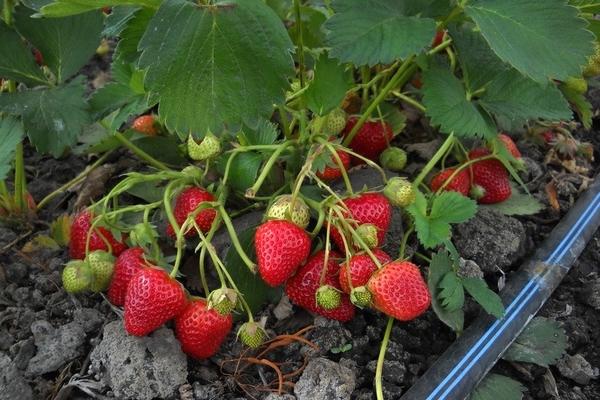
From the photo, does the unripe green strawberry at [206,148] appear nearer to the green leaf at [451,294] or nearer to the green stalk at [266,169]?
the green stalk at [266,169]

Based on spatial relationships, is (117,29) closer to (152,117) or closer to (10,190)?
(152,117)

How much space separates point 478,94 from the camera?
1324 mm

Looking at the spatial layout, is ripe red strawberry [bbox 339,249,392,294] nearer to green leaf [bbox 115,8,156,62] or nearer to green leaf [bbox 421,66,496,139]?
green leaf [bbox 421,66,496,139]

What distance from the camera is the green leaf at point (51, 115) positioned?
1204 millimetres

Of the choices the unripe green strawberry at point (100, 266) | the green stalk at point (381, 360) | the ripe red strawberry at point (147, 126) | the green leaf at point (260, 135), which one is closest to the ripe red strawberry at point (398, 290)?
the green stalk at point (381, 360)

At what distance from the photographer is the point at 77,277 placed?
3.77 feet

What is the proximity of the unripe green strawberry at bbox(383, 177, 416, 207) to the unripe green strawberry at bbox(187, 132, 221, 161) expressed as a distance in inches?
11.9

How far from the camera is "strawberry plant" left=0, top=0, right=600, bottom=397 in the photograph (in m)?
1.00

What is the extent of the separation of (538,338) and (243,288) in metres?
0.53

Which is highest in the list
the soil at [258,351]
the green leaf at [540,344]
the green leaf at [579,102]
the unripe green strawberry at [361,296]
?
the green leaf at [579,102]

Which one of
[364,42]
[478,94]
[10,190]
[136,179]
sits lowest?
[10,190]

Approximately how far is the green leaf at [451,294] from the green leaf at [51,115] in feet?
2.22

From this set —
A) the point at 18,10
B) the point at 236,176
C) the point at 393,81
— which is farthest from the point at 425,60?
the point at 18,10

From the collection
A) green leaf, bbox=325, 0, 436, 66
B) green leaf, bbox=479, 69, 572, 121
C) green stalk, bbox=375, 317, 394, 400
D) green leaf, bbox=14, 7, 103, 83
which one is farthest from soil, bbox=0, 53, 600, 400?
green leaf, bbox=325, 0, 436, 66
